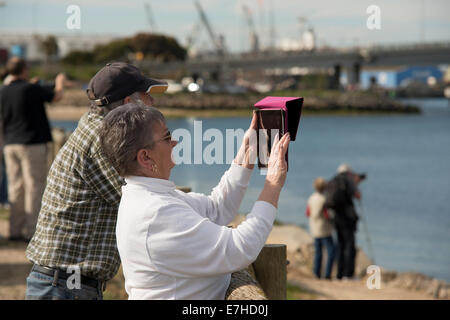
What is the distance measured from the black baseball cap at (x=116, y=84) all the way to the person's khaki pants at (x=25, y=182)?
4.23 meters

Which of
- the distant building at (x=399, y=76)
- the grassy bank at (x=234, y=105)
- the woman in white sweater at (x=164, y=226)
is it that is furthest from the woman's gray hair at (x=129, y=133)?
the distant building at (x=399, y=76)

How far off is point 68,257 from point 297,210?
1762cm

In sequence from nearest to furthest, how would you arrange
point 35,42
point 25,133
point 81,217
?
1. point 81,217
2. point 25,133
3. point 35,42

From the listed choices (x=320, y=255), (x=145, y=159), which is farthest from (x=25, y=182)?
(x=145, y=159)

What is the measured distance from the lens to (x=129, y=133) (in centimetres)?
240

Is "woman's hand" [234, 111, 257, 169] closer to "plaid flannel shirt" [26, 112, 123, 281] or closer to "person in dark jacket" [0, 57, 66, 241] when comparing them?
"plaid flannel shirt" [26, 112, 123, 281]

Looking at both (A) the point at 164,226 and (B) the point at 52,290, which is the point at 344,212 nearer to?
(B) the point at 52,290

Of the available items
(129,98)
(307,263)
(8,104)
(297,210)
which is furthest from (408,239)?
(129,98)

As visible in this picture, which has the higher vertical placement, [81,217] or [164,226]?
[164,226]

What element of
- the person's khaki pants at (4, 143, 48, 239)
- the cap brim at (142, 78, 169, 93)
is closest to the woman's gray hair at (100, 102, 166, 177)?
the cap brim at (142, 78, 169, 93)

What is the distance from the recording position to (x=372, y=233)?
18.6 meters

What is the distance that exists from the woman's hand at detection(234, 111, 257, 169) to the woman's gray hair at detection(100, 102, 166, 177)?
1.35ft

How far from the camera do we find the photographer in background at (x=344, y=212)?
382 inches

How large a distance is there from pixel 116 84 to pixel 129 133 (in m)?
0.81
